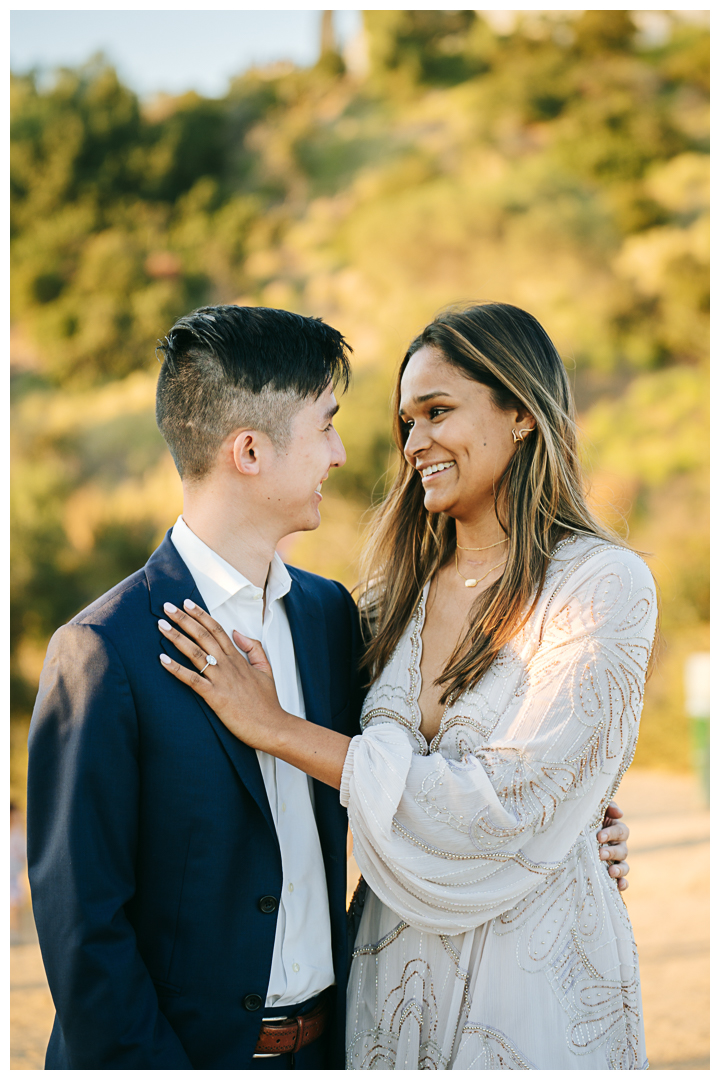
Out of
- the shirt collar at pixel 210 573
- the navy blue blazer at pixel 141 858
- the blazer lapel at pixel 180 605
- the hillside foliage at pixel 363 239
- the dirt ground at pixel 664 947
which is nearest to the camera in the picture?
the navy blue blazer at pixel 141 858

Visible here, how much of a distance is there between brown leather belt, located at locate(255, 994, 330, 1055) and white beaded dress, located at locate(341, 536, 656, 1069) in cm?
19

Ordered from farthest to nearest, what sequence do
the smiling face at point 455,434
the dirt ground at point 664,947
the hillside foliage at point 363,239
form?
the hillside foliage at point 363,239
the dirt ground at point 664,947
the smiling face at point 455,434

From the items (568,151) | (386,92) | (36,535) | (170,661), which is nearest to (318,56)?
(386,92)

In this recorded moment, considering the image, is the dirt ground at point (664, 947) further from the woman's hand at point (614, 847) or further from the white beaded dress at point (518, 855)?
the white beaded dress at point (518, 855)

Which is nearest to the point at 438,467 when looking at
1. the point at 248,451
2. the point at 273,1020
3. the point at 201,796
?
the point at 248,451

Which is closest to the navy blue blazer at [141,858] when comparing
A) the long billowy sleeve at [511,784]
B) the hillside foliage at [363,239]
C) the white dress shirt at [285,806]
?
the white dress shirt at [285,806]

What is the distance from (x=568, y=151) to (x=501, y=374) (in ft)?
69.7

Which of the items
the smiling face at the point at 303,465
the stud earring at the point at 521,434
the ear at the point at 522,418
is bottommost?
the smiling face at the point at 303,465

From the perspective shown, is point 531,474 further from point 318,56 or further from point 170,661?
point 318,56

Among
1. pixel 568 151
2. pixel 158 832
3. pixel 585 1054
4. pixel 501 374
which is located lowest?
pixel 585 1054

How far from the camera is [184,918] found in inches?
80.9

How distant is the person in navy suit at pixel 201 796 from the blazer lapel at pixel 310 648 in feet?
0.04

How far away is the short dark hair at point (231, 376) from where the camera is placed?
2.34 m

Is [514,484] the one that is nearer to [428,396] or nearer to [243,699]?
[428,396]
